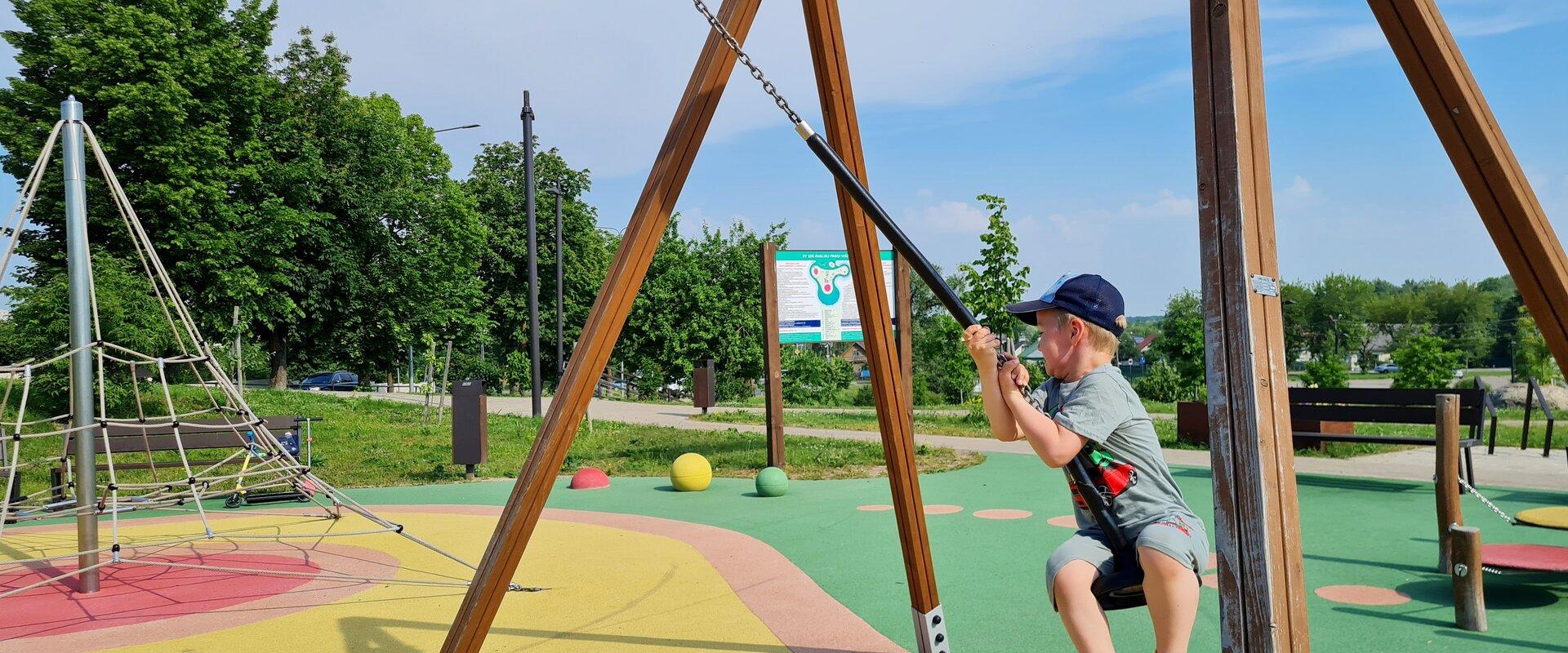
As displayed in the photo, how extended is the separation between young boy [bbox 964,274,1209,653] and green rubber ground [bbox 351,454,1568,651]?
69.5 inches

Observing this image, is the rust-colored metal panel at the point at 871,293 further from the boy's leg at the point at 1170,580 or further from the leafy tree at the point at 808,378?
the leafy tree at the point at 808,378

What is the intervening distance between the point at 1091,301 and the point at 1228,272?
73 centimetres

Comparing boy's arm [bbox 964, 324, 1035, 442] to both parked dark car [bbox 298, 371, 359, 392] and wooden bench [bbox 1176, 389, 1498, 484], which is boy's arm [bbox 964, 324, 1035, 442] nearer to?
wooden bench [bbox 1176, 389, 1498, 484]

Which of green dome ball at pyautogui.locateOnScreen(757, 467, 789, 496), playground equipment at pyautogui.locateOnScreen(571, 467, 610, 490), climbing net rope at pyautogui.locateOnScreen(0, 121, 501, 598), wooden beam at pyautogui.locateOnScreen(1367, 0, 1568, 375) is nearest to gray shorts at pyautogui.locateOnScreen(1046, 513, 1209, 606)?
wooden beam at pyautogui.locateOnScreen(1367, 0, 1568, 375)

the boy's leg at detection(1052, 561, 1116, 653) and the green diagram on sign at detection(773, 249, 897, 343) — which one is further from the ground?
the green diagram on sign at detection(773, 249, 897, 343)

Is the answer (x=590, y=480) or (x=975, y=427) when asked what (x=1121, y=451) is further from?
(x=975, y=427)

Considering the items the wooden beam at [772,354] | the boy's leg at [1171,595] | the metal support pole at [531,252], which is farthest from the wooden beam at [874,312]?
the metal support pole at [531,252]

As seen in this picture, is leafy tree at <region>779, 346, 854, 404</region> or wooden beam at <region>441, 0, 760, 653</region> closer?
wooden beam at <region>441, 0, 760, 653</region>

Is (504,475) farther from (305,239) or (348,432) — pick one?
(305,239)

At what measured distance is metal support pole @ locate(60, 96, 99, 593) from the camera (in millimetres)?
5820

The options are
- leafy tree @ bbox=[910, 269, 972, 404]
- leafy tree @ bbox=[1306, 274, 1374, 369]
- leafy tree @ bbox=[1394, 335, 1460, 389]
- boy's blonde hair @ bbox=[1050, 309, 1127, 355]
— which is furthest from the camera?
leafy tree @ bbox=[1306, 274, 1374, 369]

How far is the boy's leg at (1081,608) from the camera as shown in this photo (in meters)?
2.77

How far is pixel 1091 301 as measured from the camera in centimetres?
304

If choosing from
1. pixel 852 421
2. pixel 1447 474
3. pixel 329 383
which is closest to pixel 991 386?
pixel 1447 474
